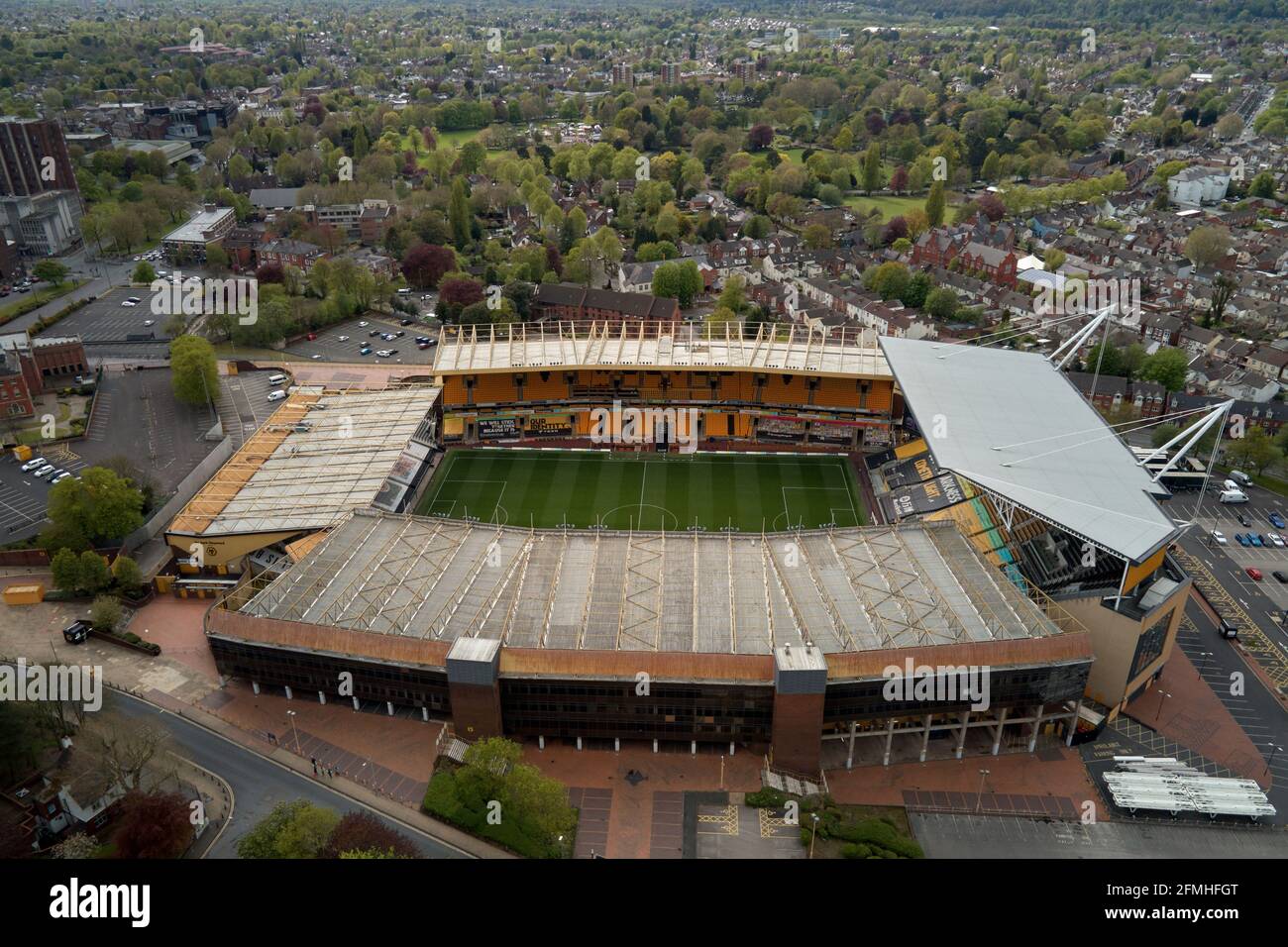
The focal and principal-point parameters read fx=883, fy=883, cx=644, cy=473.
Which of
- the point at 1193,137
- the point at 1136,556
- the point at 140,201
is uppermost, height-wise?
the point at 1193,137

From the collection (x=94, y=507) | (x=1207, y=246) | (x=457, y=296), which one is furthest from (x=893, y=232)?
(x=94, y=507)

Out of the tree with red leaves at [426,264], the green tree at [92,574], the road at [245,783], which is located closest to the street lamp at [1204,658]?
the road at [245,783]

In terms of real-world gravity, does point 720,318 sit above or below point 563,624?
above

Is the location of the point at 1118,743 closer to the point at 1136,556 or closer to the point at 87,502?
the point at 1136,556

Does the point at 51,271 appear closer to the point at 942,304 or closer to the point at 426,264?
the point at 426,264

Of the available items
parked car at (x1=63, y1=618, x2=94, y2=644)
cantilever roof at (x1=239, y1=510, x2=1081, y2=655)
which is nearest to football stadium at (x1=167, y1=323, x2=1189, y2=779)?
cantilever roof at (x1=239, y1=510, x2=1081, y2=655)
